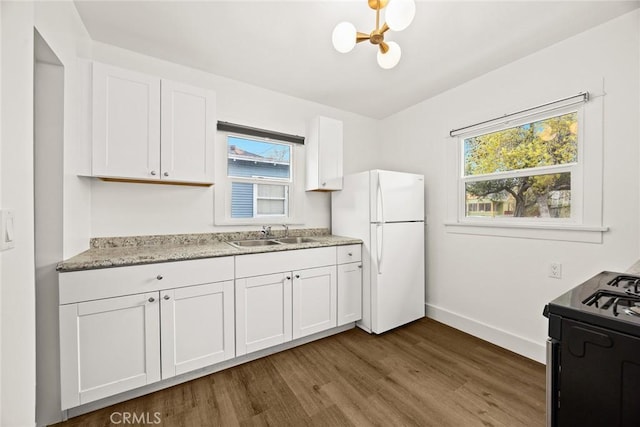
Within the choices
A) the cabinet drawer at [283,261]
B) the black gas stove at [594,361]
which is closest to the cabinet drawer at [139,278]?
the cabinet drawer at [283,261]

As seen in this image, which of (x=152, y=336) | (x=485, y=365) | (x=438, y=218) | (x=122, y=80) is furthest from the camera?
(x=438, y=218)

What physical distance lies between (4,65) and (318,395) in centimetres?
208

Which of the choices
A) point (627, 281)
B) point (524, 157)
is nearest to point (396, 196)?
point (524, 157)

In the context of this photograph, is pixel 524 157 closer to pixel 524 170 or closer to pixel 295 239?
pixel 524 170

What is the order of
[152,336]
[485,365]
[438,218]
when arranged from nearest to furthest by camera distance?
[152,336] < [485,365] < [438,218]

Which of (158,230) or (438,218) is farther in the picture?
(438,218)

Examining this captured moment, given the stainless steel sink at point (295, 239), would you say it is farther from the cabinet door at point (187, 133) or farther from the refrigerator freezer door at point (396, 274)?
the cabinet door at point (187, 133)

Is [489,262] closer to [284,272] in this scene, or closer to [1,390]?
[284,272]

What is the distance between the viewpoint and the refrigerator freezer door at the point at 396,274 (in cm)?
250

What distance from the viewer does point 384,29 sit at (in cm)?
150

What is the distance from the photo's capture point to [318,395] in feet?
5.60

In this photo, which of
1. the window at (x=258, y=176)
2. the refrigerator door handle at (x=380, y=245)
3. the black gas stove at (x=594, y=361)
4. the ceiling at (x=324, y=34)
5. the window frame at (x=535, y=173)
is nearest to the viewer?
the black gas stove at (x=594, y=361)

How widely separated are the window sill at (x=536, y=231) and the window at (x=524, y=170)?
115 millimetres

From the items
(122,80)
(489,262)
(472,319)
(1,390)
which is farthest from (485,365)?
(122,80)
